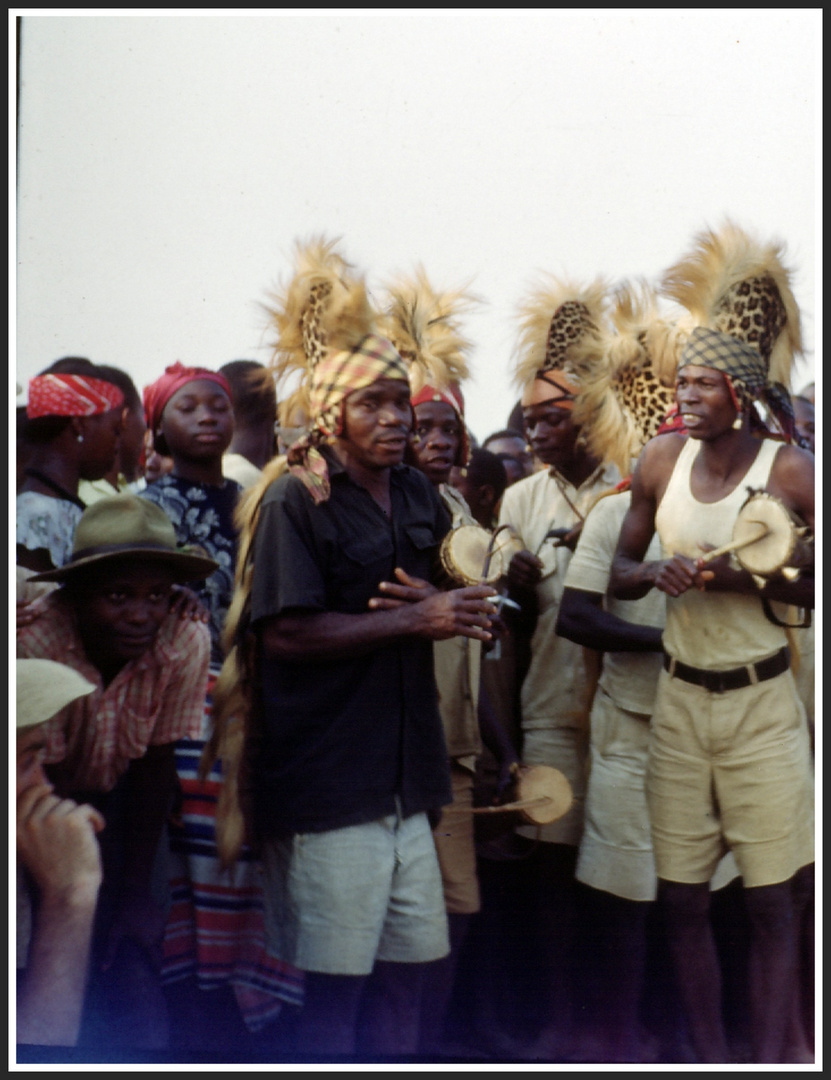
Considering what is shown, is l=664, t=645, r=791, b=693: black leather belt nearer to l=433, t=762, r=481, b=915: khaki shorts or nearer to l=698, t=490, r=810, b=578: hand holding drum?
l=698, t=490, r=810, b=578: hand holding drum

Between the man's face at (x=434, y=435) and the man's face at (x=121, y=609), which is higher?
the man's face at (x=434, y=435)

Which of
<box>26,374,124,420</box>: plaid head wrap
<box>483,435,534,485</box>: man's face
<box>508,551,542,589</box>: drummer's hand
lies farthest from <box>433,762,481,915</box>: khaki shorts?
<box>483,435,534,485</box>: man's face

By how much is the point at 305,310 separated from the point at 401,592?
40.8 inches

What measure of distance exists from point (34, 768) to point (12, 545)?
0.68m

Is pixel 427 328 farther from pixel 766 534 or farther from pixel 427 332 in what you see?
pixel 766 534

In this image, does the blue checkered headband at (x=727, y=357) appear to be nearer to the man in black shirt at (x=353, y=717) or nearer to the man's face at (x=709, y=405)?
the man's face at (x=709, y=405)

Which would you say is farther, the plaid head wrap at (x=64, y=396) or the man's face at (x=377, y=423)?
the plaid head wrap at (x=64, y=396)

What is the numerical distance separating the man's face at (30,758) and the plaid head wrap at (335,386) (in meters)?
1.07

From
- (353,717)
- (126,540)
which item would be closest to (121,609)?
(126,540)

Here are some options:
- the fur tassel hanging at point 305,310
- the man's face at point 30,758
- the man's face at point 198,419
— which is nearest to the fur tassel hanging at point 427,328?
the fur tassel hanging at point 305,310

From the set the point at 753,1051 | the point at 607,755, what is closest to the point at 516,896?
the point at 607,755

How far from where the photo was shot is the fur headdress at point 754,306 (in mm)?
4117

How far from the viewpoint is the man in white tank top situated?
3.93m

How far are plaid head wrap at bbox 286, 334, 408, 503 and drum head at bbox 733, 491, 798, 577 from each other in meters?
1.10
